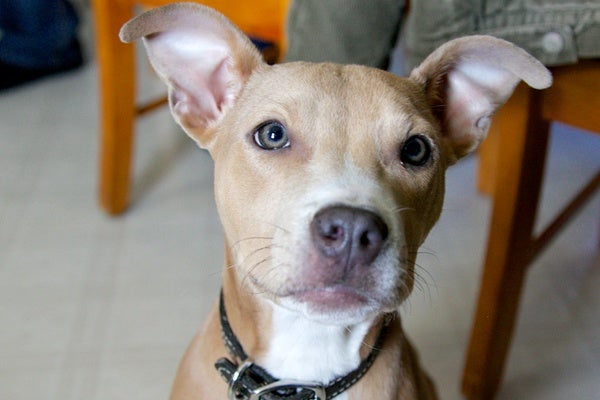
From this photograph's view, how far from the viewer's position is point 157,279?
2354mm

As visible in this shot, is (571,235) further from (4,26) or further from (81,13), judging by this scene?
(81,13)

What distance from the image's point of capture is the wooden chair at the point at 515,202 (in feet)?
4.92

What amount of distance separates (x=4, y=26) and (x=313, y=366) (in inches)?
118

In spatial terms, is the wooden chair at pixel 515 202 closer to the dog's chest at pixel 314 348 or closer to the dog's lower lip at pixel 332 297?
the dog's chest at pixel 314 348

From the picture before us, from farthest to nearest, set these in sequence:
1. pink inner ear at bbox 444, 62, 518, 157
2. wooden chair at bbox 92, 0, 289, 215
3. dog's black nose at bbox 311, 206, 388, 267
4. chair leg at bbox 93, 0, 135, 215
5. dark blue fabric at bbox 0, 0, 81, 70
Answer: dark blue fabric at bbox 0, 0, 81, 70 < chair leg at bbox 93, 0, 135, 215 < wooden chair at bbox 92, 0, 289, 215 < pink inner ear at bbox 444, 62, 518, 157 < dog's black nose at bbox 311, 206, 388, 267

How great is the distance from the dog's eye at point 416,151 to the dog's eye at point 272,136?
0.22m

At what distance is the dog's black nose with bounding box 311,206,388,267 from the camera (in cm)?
97

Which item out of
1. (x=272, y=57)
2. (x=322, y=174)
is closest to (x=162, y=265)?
(x=272, y=57)

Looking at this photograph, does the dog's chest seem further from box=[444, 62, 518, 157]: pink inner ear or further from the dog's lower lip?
box=[444, 62, 518, 157]: pink inner ear

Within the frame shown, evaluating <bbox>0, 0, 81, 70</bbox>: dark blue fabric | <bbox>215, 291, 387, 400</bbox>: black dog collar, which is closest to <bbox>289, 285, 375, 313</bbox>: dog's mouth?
<bbox>215, 291, 387, 400</bbox>: black dog collar

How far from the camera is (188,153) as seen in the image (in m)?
3.06

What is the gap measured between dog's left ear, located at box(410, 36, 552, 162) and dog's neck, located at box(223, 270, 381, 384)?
1.44ft

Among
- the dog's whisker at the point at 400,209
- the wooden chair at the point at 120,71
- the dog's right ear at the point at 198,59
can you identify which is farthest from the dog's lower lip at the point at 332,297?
the wooden chair at the point at 120,71

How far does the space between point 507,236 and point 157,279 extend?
123 cm
